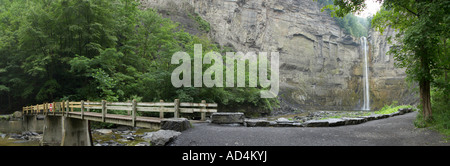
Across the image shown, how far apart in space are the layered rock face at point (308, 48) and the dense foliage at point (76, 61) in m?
25.6

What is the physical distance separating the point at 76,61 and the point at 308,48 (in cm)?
5076

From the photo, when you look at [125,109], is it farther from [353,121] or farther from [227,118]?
[353,121]

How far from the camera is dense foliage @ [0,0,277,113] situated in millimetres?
17594

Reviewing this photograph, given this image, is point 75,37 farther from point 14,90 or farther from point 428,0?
point 428,0

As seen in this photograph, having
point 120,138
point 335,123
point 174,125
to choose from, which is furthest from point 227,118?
point 120,138

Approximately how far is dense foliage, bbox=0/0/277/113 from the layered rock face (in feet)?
84.0

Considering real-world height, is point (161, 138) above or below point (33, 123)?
above

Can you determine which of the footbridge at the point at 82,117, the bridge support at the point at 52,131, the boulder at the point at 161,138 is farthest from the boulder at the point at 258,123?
the bridge support at the point at 52,131

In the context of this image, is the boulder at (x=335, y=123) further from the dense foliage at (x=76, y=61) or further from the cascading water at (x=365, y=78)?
the cascading water at (x=365, y=78)

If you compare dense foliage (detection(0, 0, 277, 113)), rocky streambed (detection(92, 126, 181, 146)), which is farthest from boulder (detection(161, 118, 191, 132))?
dense foliage (detection(0, 0, 277, 113))

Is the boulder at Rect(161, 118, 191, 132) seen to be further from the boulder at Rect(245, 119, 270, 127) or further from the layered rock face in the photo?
the layered rock face

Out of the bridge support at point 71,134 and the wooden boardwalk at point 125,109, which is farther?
the bridge support at point 71,134

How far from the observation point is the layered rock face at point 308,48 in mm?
47688

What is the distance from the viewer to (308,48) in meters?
56.4
